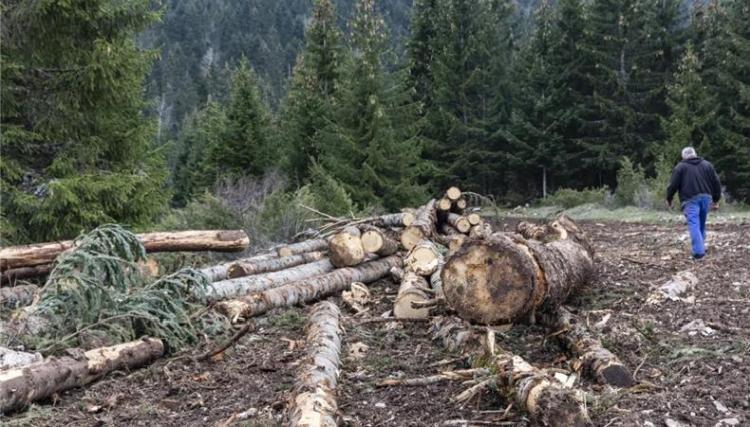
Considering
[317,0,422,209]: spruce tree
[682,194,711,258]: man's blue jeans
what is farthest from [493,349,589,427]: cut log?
[317,0,422,209]: spruce tree

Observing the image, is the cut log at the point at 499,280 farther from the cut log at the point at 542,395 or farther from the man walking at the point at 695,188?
the man walking at the point at 695,188

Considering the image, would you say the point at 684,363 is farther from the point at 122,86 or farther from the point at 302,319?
the point at 122,86

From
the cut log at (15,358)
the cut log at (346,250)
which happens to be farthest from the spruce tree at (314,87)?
the cut log at (15,358)

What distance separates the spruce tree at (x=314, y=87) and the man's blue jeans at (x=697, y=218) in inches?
725

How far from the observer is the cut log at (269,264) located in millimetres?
8266

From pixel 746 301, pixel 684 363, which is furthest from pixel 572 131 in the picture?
pixel 684 363

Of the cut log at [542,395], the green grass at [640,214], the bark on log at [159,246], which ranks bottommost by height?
the green grass at [640,214]

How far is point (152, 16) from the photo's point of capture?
36.1 ft

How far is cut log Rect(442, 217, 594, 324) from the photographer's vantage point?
502cm

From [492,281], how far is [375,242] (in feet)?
14.4

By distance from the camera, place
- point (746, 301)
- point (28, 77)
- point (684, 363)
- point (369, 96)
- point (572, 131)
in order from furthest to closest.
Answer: point (572, 131)
point (369, 96)
point (28, 77)
point (746, 301)
point (684, 363)

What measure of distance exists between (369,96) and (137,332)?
17.0 meters

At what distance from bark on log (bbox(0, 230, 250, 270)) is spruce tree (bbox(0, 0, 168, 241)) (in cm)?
321

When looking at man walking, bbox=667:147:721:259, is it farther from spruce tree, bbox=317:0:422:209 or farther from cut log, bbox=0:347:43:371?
spruce tree, bbox=317:0:422:209
